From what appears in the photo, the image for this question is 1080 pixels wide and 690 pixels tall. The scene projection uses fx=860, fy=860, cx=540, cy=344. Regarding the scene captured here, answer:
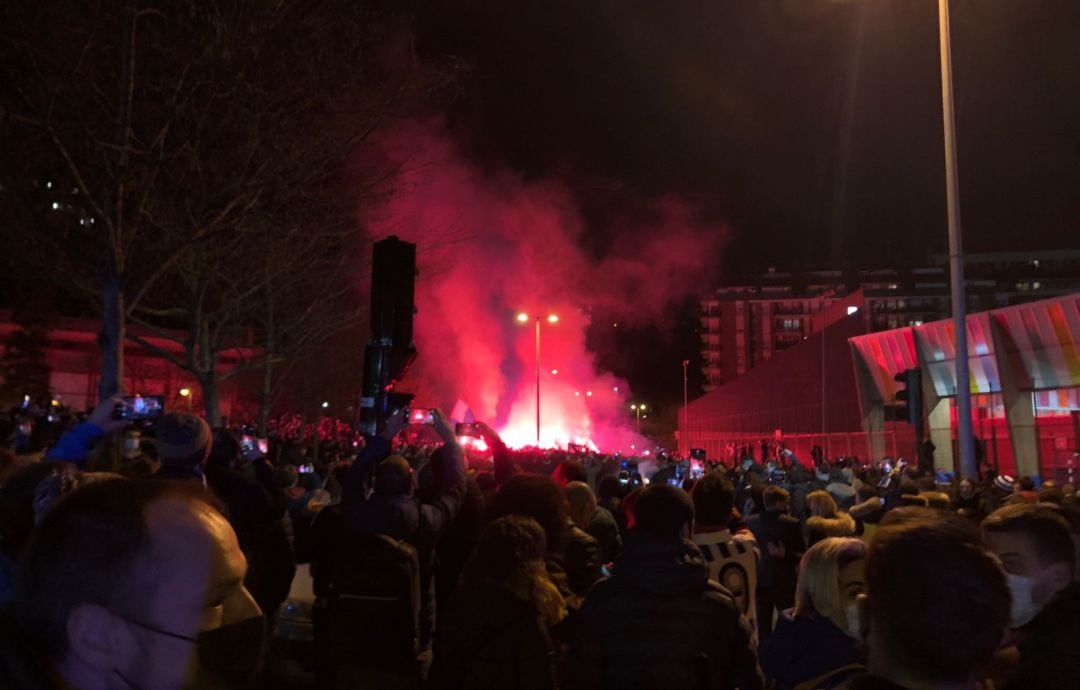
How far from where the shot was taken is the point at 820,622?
3752 millimetres

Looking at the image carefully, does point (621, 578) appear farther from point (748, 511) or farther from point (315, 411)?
point (315, 411)

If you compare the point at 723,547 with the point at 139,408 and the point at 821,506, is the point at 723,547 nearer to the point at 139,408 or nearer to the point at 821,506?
the point at 821,506

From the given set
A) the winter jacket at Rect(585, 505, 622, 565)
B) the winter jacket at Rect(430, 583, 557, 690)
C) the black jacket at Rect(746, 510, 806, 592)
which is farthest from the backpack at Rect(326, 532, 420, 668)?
the black jacket at Rect(746, 510, 806, 592)

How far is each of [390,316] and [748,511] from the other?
19.8 ft

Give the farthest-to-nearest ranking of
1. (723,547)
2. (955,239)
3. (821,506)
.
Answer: (955,239) → (821,506) → (723,547)

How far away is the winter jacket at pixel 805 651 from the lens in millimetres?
3646

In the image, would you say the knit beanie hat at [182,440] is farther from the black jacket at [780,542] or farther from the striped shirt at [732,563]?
the black jacket at [780,542]

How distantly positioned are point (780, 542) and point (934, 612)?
544 cm

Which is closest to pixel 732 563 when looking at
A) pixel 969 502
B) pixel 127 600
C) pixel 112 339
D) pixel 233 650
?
pixel 233 650

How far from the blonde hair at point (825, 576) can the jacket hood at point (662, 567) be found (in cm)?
61

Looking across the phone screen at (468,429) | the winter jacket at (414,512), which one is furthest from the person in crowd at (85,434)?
the phone screen at (468,429)

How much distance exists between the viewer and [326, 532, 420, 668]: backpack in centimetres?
488

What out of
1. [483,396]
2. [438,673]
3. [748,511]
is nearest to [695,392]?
[483,396]

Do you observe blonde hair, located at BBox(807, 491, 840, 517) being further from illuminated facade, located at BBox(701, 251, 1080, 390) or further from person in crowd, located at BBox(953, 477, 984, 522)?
illuminated facade, located at BBox(701, 251, 1080, 390)
